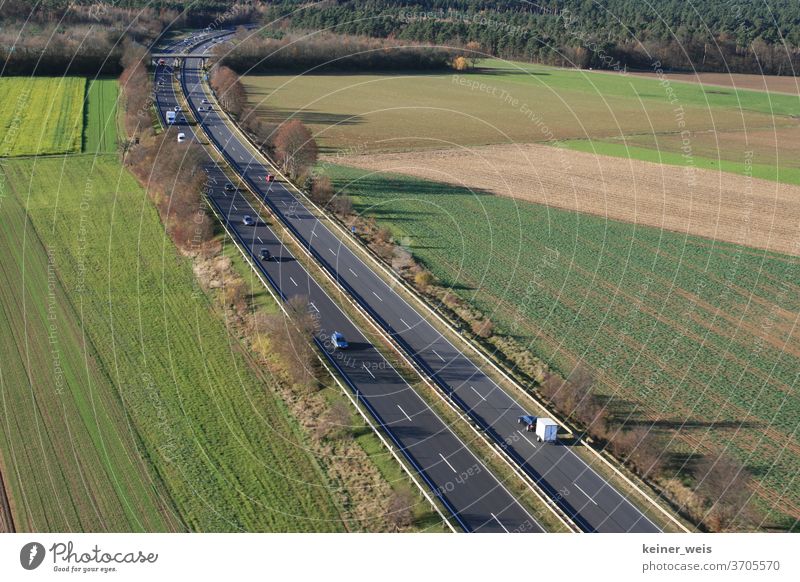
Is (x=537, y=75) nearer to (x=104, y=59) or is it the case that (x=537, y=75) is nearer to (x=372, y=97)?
(x=372, y=97)

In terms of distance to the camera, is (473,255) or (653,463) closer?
(653,463)

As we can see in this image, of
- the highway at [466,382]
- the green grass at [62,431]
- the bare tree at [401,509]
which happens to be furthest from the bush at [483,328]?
the green grass at [62,431]

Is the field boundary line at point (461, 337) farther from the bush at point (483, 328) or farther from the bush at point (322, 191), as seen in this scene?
the bush at point (483, 328)

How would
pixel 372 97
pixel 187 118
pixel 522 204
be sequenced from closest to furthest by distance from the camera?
pixel 522 204 < pixel 187 118 < pixel 372 97

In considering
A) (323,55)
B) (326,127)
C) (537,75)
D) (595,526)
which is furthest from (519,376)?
(537,75)

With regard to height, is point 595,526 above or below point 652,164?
above

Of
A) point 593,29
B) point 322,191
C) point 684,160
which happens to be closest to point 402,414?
point 322,191
